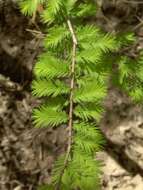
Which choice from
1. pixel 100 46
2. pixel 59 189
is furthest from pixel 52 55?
pixel 59 189

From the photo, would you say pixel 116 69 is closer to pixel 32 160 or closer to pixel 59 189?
pixel 59 189

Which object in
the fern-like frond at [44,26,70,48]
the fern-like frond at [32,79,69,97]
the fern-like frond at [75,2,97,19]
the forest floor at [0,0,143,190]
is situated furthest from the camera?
the forest floor at [0,0,143,190]

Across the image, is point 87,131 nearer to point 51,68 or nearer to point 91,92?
point 91,92

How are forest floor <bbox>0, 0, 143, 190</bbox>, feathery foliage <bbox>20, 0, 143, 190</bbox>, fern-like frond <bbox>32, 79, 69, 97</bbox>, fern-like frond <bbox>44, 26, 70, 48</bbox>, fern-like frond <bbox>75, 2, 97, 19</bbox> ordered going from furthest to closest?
1. forest floor <bbox>0, 0, 143, 190</bbox>
2. fern-like frond <bbox>75, 2, 97, 19</bbox>
3. fern-like frond <bbox>44, 26, 70, 48</bbox>
4. fern-like frond <bbox>32, 79, 69, 97</bbox>
5. feathery foliage <bbox>20, 0, 143, 190</bbox>

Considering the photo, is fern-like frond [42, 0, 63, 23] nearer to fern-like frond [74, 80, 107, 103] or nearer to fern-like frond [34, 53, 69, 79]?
fern-like frond [34, 53, 69, 79]

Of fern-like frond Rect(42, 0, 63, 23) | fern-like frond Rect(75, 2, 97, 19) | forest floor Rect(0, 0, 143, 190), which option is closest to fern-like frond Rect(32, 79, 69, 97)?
fern-like frond Rect(42, 0, 63, 23)

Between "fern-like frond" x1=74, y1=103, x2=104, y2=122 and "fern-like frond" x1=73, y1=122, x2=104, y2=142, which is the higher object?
"fern-like frond" x1=74, y1=103, x2=104, y2=122
